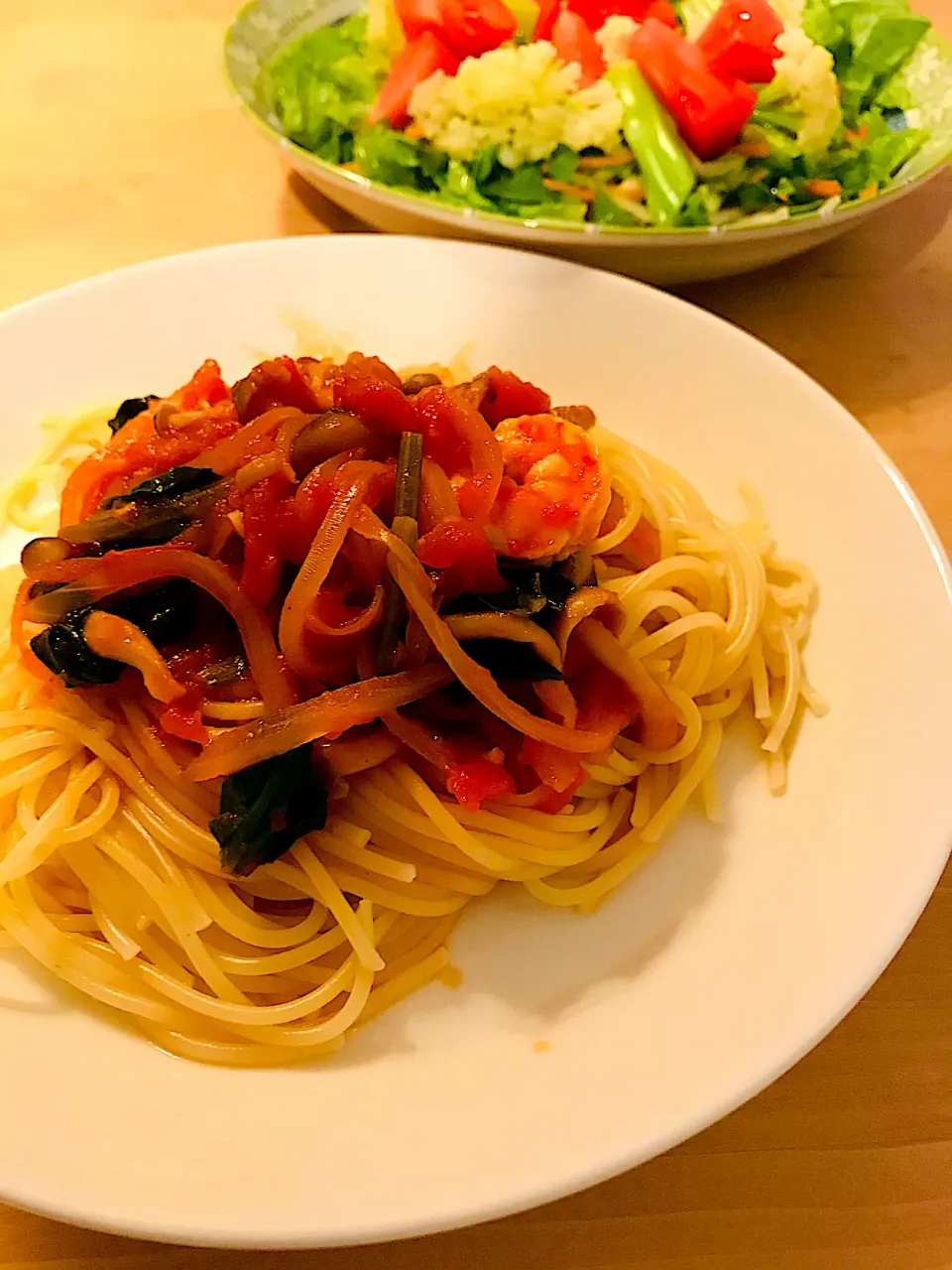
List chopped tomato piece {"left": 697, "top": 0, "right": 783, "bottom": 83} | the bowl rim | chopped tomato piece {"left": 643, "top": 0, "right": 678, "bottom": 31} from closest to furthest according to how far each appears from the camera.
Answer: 1. the bowl rim
2. chopped tomato piece {"left": 697, "top": 0, "right": 783, "bottom": 83}
3. chopped tomato piece {"left": 643, "top": 0, "right": 678, "bottom": 31}

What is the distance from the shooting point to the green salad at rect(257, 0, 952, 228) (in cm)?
412

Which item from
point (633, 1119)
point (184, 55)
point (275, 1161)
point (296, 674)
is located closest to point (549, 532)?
point (296, 674)

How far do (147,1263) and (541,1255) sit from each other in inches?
31.4

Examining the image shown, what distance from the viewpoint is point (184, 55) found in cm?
566

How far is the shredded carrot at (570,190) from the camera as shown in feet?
13.5

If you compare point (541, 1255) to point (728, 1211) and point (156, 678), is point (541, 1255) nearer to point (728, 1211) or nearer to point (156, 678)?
point (728, 1211)

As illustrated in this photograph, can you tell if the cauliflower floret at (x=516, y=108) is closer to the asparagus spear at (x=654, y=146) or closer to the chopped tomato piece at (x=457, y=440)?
the asparagus spear at (x=654, y=146)

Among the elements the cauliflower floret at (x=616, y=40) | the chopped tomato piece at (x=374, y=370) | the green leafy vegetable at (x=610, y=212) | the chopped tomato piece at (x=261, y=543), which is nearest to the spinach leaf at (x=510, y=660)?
the chopped tomato piece at (x=261, y=543)

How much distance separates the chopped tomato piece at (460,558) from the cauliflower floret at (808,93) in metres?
2.91

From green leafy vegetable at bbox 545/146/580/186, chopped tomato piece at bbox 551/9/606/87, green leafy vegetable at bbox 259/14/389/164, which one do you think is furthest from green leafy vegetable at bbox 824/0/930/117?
green leafy vegetable at bbox 259/14/389/164

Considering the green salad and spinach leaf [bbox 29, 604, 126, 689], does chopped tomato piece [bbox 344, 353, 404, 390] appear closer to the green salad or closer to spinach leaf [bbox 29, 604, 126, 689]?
spinach leaf [bbox 29, 604, 126, 689]

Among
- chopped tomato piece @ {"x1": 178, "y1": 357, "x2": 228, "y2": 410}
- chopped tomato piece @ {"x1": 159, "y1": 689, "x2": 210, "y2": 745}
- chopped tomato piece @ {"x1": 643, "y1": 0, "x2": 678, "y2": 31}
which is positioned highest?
chopped tomato piece @ {"x1": 643, "y1": 0, "x2": 678, "y2": 31}

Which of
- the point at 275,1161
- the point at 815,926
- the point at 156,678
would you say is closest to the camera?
the point at 275,1161

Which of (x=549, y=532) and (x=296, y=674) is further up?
(x=549, y=532)
